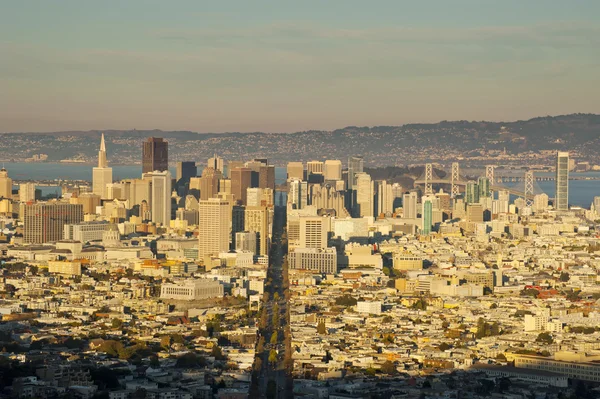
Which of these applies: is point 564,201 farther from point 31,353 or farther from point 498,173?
point 31,353

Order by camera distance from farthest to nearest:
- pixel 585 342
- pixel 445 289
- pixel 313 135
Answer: pixel 313 135 < pixel 445 289 < pixel 585 342

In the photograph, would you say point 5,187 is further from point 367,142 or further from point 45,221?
point 367,142

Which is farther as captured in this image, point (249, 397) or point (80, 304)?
point (80, 304)

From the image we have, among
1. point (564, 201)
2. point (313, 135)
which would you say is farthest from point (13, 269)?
point (313, 135)

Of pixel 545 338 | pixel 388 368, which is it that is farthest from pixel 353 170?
pixel 388 368

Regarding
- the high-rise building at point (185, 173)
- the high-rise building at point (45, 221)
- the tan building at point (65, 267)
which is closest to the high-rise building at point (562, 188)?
the high-rise building at point (185, 173)

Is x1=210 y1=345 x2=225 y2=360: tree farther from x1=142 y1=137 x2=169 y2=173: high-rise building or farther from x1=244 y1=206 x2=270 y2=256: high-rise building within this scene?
x1=142 y1=137 x2=169 y2=173: high-rise building

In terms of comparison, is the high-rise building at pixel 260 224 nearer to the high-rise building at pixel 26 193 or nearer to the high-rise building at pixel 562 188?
the high-rise building at pixel 26 193
